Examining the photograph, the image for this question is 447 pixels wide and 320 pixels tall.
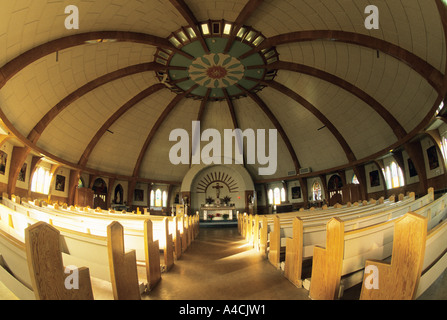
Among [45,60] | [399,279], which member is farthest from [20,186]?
[399,279]

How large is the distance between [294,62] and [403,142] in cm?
763

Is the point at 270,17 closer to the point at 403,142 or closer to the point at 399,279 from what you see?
the point at 403,142

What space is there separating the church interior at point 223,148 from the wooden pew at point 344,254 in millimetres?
22

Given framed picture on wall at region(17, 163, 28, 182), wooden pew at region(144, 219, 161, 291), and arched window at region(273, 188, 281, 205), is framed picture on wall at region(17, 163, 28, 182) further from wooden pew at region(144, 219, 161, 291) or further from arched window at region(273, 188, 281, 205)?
arched window at region(273, 188, 281, 205)

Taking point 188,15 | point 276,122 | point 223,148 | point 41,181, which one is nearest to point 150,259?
point 188,15

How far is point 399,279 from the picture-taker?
1.71m

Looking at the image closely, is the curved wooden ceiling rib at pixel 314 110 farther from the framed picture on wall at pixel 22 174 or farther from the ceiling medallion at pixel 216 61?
the framed picture on wall at pixel 22 174

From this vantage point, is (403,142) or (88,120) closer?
(403,142)

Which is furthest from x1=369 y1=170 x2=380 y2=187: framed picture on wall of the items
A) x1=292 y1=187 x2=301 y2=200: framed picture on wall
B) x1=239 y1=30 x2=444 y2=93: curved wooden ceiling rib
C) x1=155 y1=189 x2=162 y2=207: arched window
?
x1=155 y1=189 x2=162 y2=207: arched window

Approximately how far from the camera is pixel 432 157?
11492mm

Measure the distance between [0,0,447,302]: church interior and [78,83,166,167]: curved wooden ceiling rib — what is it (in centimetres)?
13

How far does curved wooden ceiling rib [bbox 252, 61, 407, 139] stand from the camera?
12312mm
